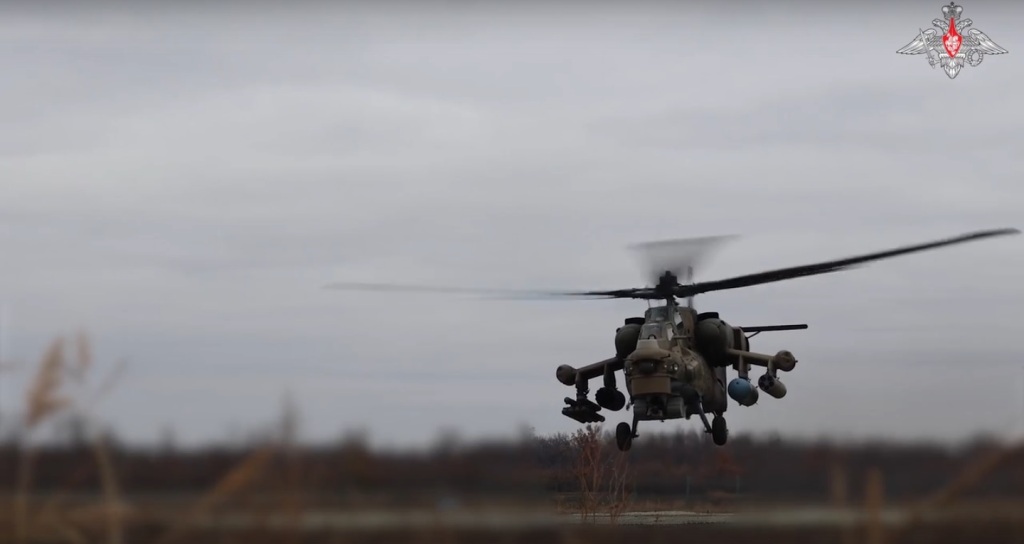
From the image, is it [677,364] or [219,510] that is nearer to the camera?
[219,510]

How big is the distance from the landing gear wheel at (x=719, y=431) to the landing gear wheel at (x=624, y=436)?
1.97 m

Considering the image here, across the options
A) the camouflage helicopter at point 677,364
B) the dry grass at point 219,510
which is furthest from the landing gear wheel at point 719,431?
the dry grass at point 219,510

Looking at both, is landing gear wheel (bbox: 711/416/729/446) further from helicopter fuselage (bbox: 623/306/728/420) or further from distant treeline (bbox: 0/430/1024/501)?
distant treeline (bbox: 0/430/1024/501)

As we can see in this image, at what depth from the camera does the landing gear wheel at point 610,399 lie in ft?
98.5

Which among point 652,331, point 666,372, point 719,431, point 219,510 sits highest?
point 652,331

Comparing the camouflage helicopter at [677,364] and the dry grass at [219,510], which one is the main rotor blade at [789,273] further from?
the dry grass at [219,510]

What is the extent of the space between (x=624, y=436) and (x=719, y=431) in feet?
7.55

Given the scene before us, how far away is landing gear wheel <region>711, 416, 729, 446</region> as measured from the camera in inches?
1084

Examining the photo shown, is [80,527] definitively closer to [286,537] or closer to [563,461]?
[286,537]

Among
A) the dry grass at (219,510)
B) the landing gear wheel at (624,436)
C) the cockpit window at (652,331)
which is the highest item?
the cockpit window at (652,331)

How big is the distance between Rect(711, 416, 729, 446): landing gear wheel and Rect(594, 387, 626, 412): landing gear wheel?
2677 millimetres

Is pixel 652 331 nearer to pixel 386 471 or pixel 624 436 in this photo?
pixel 624 436

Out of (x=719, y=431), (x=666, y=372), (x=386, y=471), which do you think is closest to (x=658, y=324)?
(x=666, y=372)

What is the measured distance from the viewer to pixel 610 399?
98.8 ft
